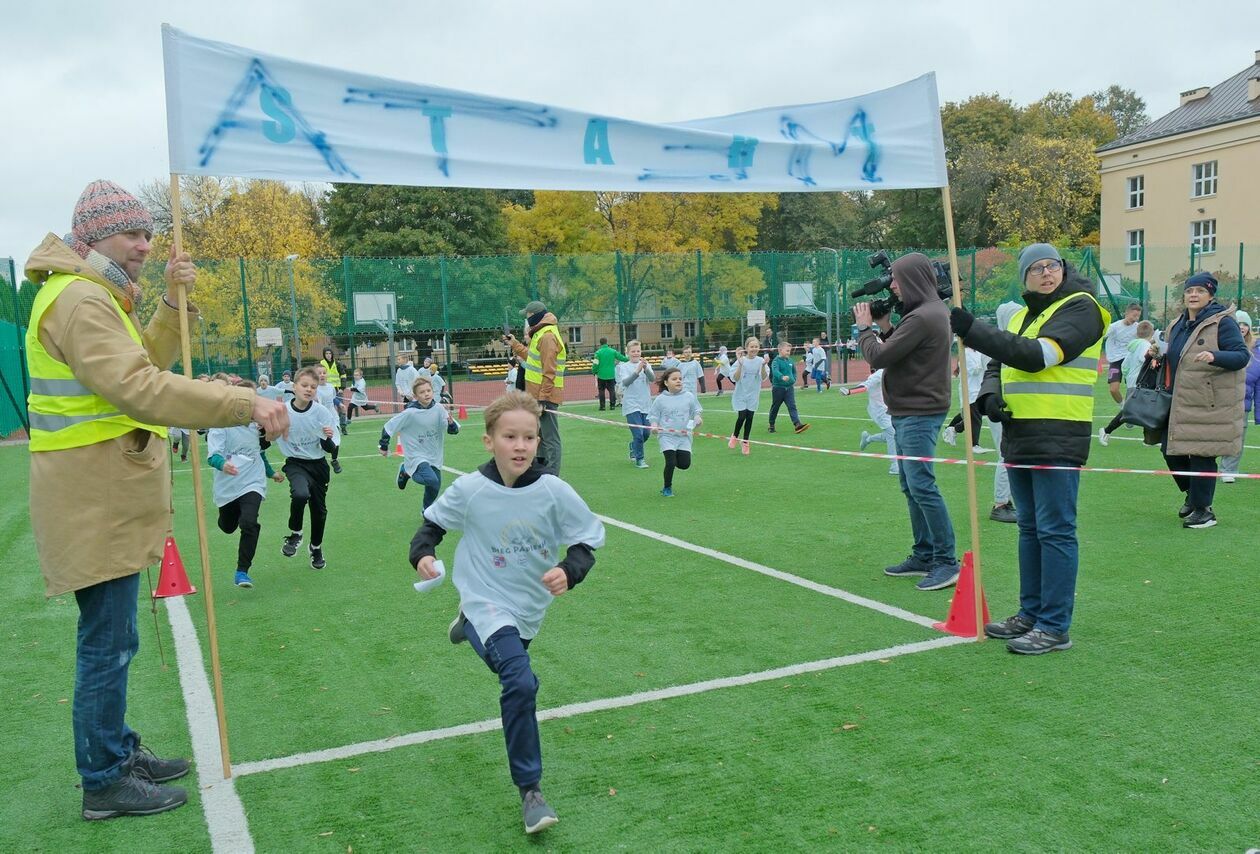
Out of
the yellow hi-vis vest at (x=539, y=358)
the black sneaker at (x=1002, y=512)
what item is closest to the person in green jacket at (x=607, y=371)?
the yellow hi-vis vest at (x=539, y=358)

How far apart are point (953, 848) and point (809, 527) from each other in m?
5.89

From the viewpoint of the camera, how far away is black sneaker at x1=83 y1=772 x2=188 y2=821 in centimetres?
384

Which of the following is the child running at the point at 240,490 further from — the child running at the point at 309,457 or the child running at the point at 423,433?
the child running at the point at 423,433

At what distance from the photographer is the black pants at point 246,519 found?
766 cm

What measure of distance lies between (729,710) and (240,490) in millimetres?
4764

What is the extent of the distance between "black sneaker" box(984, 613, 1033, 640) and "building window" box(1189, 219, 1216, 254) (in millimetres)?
48965

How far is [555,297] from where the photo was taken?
3064cm

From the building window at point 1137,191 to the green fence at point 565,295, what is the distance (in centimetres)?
1283

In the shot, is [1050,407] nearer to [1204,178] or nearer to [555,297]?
[555,297]

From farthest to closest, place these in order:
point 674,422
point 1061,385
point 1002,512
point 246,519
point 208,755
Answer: point 674,422
point 1002,512
point 246,519
point 1061,385
point 208,755

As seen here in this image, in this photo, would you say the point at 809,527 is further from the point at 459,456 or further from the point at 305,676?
the point at 459,456

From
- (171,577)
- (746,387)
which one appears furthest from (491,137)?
(746,387)

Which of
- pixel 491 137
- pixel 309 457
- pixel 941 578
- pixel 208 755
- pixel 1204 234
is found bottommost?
pixel 208 755

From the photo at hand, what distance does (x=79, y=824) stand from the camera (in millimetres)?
3820
